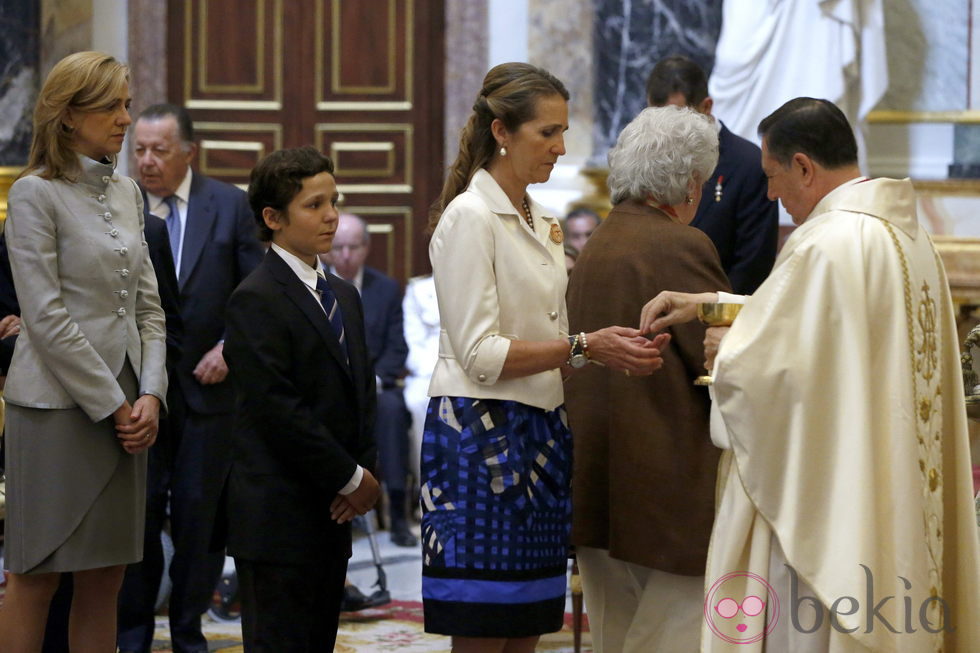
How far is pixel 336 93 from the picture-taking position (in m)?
8.83

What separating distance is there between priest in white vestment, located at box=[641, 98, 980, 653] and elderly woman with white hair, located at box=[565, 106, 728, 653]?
0.45m

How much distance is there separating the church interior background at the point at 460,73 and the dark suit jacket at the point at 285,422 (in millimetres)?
4465

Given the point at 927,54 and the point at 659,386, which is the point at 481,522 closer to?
the point at 659,386

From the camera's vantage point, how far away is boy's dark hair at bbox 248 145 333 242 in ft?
11.2

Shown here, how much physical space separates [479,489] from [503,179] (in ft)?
2.42

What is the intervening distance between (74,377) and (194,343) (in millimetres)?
1486

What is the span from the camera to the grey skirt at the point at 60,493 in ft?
11.3

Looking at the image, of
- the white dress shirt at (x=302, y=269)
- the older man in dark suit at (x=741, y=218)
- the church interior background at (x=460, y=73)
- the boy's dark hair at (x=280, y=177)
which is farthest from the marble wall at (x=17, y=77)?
the white dress shirt at (x=302, y=269)

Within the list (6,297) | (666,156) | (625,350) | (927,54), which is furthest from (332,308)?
(927,54)

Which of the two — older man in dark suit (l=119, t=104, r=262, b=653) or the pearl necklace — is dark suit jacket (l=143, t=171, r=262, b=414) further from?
the pearl necklace

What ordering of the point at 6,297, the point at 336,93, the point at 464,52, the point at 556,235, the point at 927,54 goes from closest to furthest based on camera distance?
the point at 556,235 < the point at 6,297 < the point at 927,54 < the point at 464,52 < the point at 336,93

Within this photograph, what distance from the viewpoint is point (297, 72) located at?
881 cm

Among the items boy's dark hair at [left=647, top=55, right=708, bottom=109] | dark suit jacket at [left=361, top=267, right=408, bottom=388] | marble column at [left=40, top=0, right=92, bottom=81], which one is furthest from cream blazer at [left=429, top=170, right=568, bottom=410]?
marble column at [left=40, top=0, right=92, bottom=81]

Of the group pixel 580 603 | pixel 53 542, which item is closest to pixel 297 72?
pixel 580 603
